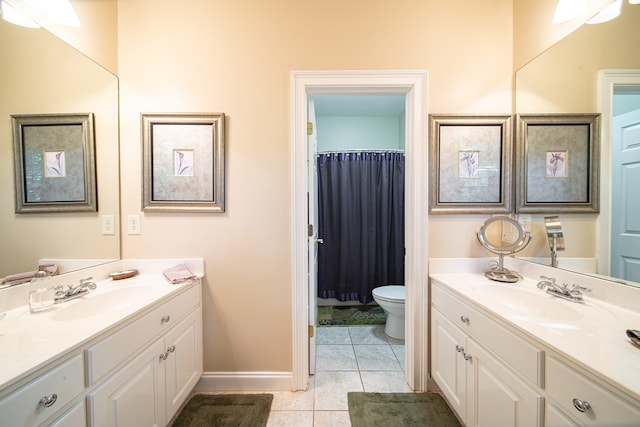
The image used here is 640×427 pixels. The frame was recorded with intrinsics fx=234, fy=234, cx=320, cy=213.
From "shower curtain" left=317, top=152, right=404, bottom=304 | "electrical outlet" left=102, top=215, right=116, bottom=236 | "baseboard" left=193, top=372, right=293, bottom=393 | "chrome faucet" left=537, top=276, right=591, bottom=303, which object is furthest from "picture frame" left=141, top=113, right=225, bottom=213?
"chrome faucet" left=537, top=276, right=591, bottom=303

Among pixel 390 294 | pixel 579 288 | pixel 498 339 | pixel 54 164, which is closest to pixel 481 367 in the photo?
pixel 498 339

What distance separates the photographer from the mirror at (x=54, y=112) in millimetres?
1012

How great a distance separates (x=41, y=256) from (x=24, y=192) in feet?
1.01

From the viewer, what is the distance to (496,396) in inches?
38.0

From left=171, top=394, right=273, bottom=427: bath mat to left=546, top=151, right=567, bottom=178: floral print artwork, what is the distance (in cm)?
214

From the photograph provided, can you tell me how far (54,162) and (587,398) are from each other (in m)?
2.32

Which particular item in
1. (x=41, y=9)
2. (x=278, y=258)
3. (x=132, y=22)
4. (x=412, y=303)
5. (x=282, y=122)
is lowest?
(x=412, y=303)

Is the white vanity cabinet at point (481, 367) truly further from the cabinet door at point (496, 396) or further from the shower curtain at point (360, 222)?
the shower curtain at point (360, 222)

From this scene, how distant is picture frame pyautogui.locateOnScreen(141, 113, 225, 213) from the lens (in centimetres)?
149

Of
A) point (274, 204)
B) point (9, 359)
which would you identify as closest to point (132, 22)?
point (274, 204)

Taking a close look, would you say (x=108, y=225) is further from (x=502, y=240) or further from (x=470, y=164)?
(x=502, y=240)

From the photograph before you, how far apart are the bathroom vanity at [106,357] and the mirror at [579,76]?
2071 millimetres

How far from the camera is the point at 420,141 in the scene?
149cm

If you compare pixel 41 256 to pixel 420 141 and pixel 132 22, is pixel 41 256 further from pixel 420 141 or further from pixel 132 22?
pixel 420 141
